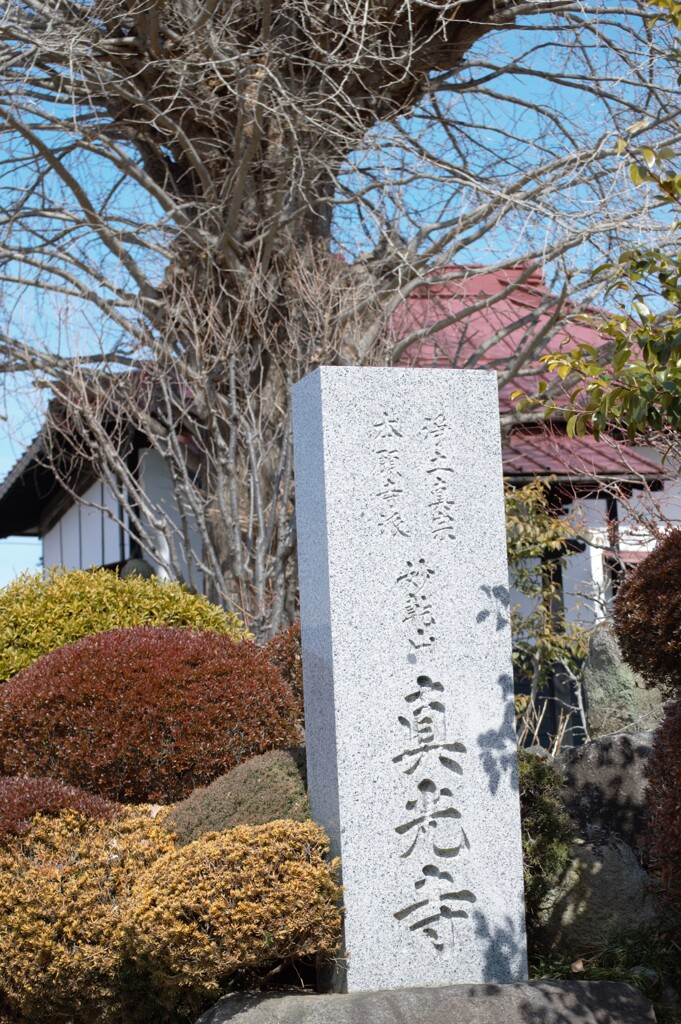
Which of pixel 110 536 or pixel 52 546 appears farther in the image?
pixel 52 546

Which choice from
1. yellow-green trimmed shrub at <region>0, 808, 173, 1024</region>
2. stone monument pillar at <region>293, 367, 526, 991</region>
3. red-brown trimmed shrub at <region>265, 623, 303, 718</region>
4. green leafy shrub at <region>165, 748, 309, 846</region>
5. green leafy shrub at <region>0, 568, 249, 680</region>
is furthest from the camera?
green leafy shrub at <region>0, 568, 249, 680</region>

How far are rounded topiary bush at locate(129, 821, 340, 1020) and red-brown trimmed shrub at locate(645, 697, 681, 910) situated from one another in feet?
4.55

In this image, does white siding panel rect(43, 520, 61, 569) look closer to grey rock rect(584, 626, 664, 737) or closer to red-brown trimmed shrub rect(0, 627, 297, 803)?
grey rock rect(584, 626, 664, 737)

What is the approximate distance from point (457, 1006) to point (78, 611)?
13.2 feet

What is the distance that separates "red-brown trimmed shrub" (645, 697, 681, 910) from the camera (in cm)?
454

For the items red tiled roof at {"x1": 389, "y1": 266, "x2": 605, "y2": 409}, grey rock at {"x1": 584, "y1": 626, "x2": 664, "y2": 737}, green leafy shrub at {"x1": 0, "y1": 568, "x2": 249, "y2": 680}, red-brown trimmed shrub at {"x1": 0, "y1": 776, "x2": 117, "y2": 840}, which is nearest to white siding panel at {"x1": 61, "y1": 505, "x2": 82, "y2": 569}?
red tiled roof at {"x1": 389, "y1": 266, "x2": 605, "y2": 409}

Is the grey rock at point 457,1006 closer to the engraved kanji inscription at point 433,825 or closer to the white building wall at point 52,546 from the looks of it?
the engraved kanji inscription at point 433,825

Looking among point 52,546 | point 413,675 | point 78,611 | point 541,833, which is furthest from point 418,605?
point 52,546

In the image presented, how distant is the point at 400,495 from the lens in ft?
15.2

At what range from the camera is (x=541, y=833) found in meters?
5.32

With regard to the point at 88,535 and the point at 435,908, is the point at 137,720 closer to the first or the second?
the point at 435,908

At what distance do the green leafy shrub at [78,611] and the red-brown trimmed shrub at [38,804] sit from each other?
2134 millimetres

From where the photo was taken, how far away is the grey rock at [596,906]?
5.19m

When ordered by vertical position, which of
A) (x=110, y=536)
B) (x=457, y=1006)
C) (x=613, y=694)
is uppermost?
(x=110, y=536)
